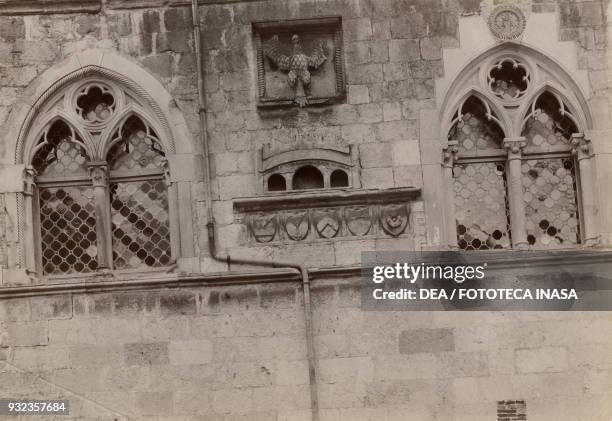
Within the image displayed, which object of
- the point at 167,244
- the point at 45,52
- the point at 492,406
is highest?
the point at 45,52

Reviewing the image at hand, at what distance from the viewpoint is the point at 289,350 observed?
37.0 ft

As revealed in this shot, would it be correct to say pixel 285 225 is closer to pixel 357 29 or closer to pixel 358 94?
pixel 358 94

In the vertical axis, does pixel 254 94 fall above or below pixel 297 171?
above

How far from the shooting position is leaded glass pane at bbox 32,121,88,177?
39.5 feet

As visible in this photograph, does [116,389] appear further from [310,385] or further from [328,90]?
[328,90]

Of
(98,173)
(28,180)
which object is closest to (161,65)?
(98,173)

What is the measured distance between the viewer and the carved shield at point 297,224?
1156cm

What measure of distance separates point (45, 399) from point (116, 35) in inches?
164

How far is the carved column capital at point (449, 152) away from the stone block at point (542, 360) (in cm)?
222

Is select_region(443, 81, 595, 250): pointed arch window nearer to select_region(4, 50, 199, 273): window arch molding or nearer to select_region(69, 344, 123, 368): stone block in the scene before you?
select_region(4, 50, 199, 273): window arch molding

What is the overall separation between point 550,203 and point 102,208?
16.8ft

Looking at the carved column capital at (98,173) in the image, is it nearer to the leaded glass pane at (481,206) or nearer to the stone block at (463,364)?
the leaded glass pane at (481,206)

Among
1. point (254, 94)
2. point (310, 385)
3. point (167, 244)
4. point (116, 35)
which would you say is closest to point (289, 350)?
point (310, 385)

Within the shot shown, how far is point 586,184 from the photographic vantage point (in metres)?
11.8
